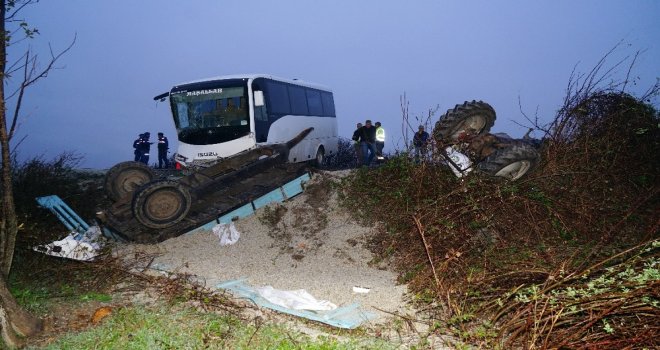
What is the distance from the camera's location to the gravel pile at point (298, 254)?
530 cm

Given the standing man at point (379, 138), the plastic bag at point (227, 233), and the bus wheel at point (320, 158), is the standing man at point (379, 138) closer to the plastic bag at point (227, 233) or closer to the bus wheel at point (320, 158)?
the bus wheel at point (320, 158)

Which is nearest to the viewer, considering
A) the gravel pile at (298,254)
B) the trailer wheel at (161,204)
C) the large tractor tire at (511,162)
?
the gravel pile at (298,254)

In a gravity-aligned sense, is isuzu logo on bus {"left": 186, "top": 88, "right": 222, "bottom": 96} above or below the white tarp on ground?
above

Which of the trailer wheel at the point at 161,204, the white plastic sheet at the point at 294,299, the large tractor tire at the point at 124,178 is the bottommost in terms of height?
the white plastic sheet at the point at 294,299

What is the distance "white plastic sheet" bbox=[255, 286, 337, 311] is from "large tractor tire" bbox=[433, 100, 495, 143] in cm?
418

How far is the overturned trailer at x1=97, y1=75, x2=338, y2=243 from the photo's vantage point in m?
7.07

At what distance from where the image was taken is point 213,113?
11523mm

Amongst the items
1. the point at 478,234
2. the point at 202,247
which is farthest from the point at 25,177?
the point at 478,234

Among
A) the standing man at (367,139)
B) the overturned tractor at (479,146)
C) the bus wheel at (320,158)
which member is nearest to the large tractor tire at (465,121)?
the overturned tractor at (479,146)

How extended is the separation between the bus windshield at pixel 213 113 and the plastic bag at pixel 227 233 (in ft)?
14.4

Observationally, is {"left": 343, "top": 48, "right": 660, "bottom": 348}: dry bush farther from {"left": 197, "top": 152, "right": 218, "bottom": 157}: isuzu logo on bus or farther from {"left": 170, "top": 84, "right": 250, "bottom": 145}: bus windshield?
{"left": 197, "top": 152, "right": 218, "bottom": 157}: isuzu logo on bus

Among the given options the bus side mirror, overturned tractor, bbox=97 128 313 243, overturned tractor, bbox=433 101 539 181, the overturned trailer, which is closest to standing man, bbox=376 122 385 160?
the overturned trailer

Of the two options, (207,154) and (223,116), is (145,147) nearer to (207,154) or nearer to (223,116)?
(207,154)

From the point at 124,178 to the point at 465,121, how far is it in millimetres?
7256
